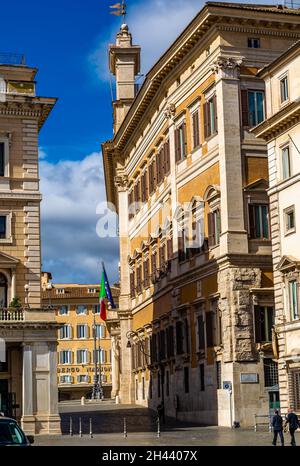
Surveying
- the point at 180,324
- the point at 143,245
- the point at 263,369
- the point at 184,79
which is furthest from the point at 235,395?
the point at 143,245

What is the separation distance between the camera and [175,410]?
58062 millimetres

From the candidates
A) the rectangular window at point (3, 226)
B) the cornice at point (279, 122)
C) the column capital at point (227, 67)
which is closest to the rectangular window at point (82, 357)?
the rectangular window at point (3, 226)

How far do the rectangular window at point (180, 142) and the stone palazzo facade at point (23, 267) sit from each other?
28.0 ft

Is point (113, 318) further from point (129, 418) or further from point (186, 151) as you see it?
point (186, 151)

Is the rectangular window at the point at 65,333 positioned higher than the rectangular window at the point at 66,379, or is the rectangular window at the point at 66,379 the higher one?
the rectangular window at the point at 65,333

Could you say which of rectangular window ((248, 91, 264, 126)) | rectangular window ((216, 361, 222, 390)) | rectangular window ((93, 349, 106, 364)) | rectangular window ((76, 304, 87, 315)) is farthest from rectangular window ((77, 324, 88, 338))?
rectangular window ((248, 91, 264, 126))

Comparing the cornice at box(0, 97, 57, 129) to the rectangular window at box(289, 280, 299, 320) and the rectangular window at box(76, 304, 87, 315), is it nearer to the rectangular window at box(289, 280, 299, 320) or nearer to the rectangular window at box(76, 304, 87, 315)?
the rectangular window at box(289, 280, 299, 320)

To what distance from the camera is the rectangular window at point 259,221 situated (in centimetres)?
4834

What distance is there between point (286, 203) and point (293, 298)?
14.7 ft

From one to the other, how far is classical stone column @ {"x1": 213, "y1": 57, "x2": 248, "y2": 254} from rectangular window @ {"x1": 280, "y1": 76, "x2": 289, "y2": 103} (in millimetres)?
5463

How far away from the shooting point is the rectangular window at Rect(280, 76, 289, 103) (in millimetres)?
43263

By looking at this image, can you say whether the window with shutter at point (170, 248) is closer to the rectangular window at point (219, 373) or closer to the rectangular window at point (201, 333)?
the rectangular window at point (201, 333)

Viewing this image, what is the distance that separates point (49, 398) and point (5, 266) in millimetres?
8402

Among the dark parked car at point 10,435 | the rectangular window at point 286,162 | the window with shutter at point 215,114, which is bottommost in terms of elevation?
the dark parked car at point 10,435
